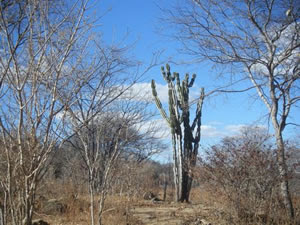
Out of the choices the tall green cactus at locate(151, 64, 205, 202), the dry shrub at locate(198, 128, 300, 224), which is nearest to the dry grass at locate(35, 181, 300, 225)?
the dry shrub at locate(198, 128, 300, 224)

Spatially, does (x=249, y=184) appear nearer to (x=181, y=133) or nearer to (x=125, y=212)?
(x=125, y=212)

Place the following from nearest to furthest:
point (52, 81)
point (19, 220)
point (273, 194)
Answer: point (19, 220) → point (52, 81) → point (273, 194)

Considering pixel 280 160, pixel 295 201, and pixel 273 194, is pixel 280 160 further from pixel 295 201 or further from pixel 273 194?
A: pixel 295 201

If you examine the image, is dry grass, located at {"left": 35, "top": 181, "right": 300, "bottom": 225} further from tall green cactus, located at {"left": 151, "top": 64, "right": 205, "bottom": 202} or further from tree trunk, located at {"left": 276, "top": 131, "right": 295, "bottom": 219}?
tall green cactus, located at {"left": 151, "top": 64, "right": 205, "bottom": 202}

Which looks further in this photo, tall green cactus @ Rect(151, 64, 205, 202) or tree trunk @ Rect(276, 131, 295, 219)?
tall green cactus @ Rect(151, 64, 205, 202)

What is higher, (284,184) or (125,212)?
(284,184)

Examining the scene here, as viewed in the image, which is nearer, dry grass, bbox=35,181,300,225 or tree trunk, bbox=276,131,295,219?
dry grass, bbox=35,181,300,225

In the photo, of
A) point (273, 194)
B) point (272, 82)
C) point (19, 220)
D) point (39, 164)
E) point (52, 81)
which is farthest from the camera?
point (272, 82)

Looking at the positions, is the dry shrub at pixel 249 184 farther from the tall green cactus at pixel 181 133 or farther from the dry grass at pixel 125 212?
the tall green cactus at pixel 181 133

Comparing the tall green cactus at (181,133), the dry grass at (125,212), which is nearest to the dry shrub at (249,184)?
the dry grass at (125,212)

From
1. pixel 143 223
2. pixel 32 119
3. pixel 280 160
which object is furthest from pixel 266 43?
pixel 32 119

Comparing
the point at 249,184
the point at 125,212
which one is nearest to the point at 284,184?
the point at 249,184

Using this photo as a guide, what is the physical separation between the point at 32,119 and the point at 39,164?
18.9 inches

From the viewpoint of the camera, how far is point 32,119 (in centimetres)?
306
